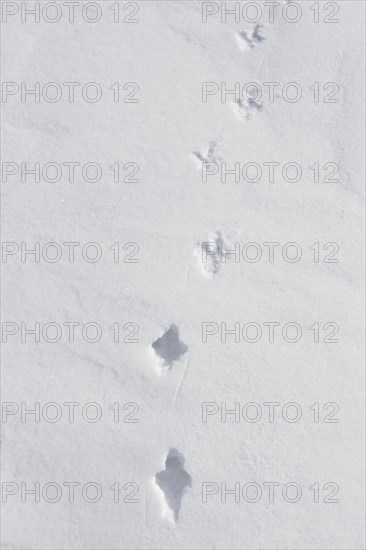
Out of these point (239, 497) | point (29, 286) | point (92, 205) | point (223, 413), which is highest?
point (92, 205)

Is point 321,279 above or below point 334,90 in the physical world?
below

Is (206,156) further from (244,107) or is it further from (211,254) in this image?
(211,254)

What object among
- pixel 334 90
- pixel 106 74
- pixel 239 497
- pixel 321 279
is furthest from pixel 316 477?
pixel 106 74

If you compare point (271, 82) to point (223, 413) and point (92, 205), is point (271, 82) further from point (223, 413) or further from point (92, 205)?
point (223, 413)

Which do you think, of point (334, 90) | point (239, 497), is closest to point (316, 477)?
point (239, 497)

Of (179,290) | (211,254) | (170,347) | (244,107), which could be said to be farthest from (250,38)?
(170,347)
